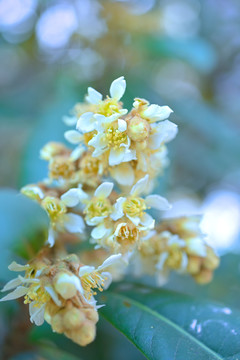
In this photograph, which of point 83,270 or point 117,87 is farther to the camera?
point 117,87

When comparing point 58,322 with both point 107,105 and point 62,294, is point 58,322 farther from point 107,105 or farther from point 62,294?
point 107,105

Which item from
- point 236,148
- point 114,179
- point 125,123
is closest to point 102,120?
point 125,123

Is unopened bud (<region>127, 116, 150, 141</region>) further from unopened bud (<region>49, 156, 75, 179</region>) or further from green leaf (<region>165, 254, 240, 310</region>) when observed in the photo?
green leaf (<region>165, 254, 240, 310</region>)

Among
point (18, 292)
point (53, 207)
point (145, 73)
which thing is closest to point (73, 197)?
point (53, 207)

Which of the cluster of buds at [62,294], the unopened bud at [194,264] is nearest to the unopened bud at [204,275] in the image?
the unopened bud at [194,264]

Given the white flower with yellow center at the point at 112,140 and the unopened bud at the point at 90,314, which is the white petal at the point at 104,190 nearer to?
the white flower with yellow center at the point at 112,140

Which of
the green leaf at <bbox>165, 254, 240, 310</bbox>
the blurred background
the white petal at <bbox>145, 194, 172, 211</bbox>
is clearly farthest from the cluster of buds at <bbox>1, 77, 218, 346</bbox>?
the blurred background
